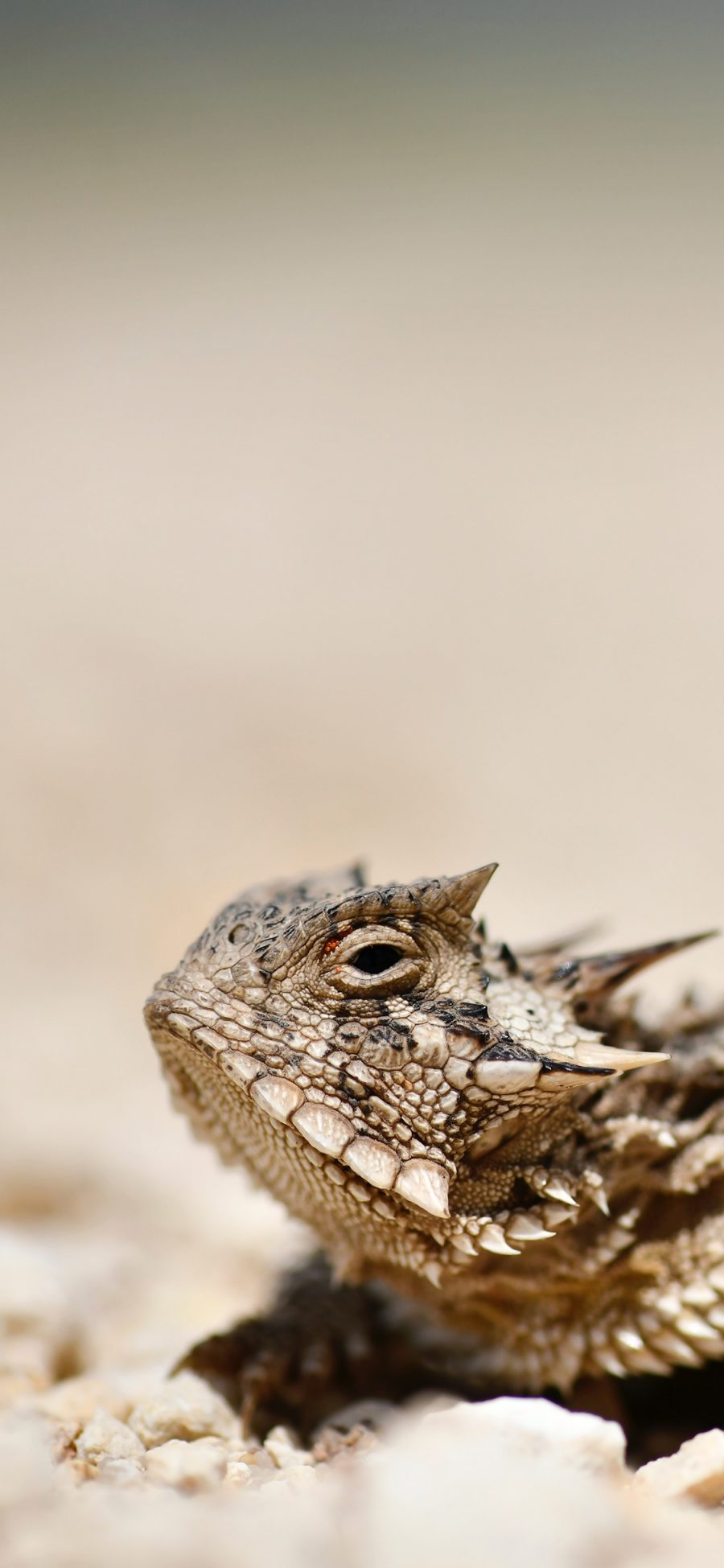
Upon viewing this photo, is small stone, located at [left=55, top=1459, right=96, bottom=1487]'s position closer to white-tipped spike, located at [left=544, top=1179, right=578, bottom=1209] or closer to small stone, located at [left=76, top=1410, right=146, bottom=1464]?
small stone, located at [left=76, top=1410, right=146, bottom=1464]

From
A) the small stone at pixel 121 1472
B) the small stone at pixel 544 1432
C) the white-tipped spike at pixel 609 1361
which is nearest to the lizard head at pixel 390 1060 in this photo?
the small stone at pixel 544 1432

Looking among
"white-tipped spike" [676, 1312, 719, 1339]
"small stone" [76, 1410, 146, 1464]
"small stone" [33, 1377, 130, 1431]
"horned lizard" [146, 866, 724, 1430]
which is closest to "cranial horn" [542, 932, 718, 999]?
"horned lizard" [146, 866, 724, 1430]

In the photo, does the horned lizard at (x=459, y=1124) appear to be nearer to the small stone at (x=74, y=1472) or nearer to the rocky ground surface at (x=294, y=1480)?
the rocky ground surface at (x=294, y=1480)

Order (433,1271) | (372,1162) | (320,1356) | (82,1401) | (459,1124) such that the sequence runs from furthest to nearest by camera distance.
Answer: (320,1356), (82,1401), (433,1271), (459,1124), (372,1162)

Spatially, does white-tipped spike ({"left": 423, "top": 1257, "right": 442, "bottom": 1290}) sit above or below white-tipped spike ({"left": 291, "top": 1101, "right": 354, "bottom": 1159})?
below

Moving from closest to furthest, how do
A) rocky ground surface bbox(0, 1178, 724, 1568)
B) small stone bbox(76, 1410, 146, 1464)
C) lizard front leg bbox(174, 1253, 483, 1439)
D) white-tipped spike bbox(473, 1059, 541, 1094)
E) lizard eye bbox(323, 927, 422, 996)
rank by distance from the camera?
rocky ground surface bbox(0, 1178, 724, 1568)
small stone bbox(76, 1410, 146, 1464)
white-tipped spike bbox(473, 1059, 541, 1094)
lizard eye bbox(323, 927, 422, 996)
lizard front leg bbox(174, 1253, 483, 1439)

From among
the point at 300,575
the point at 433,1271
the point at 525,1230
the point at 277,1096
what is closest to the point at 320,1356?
the point at 433,1271

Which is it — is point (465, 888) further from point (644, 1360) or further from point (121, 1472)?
point (121, 1472)
